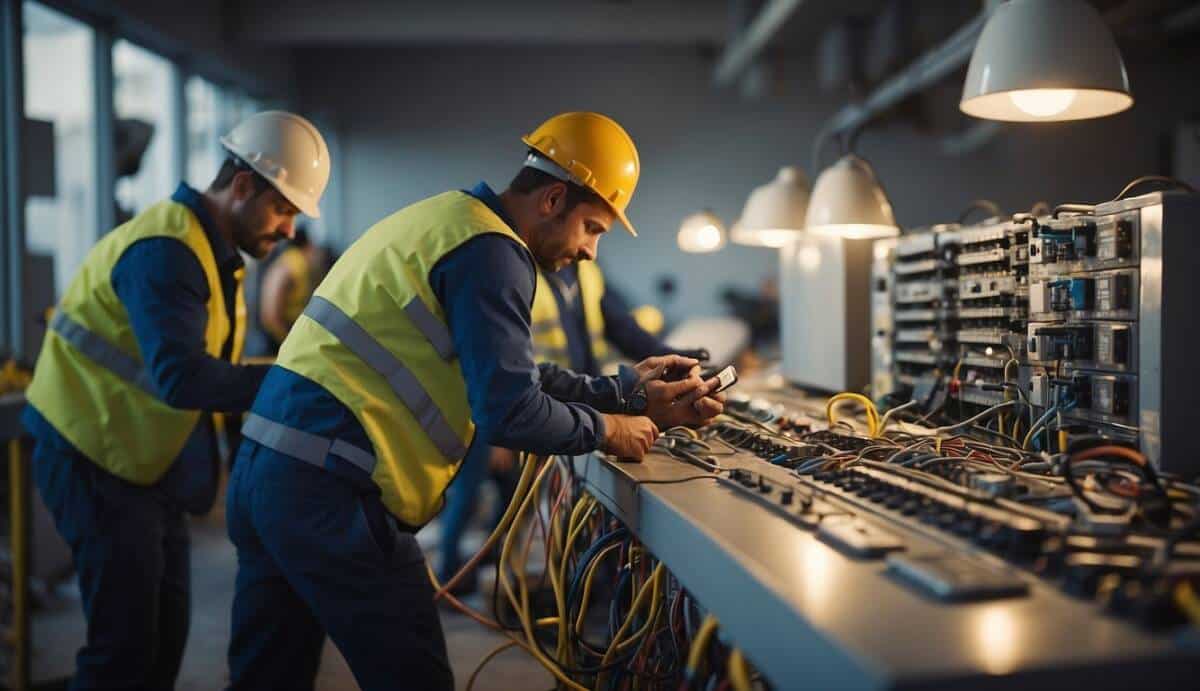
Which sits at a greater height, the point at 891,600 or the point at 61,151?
the point at 61,151

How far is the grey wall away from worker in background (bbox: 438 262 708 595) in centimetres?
406

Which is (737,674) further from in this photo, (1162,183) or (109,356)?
(109,356)

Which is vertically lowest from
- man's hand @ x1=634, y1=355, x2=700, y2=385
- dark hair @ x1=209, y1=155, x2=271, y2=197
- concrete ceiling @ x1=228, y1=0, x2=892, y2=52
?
man's hand @ x1=634, y1=355, x2=700, y2=385

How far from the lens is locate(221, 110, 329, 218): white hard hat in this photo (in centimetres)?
229

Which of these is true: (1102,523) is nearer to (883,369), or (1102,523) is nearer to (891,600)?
(891,600)

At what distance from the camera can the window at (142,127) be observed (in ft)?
14.4

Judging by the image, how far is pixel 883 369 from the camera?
8.54 ft

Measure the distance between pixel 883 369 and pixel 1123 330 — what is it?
1.08 m

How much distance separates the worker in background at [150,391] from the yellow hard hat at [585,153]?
2.67ft

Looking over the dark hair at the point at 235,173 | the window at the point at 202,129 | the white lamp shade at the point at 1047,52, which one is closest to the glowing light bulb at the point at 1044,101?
the white lamp shade at the point at 1047,52

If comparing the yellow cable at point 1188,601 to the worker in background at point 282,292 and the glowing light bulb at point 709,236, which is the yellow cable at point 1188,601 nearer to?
the glowing light bulb at point 709,236

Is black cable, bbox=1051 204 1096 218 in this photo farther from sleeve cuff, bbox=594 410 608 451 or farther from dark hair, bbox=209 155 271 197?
dark hair, bbox=209 155 271 197

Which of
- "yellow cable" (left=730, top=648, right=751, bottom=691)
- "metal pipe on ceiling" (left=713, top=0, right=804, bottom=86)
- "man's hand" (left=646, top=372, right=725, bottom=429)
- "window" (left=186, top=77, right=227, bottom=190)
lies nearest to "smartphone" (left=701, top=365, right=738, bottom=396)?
"man's hand" (left=646, top=372, right=725, bottom=429)

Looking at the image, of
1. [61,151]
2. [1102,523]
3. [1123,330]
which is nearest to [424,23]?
[61,151]
